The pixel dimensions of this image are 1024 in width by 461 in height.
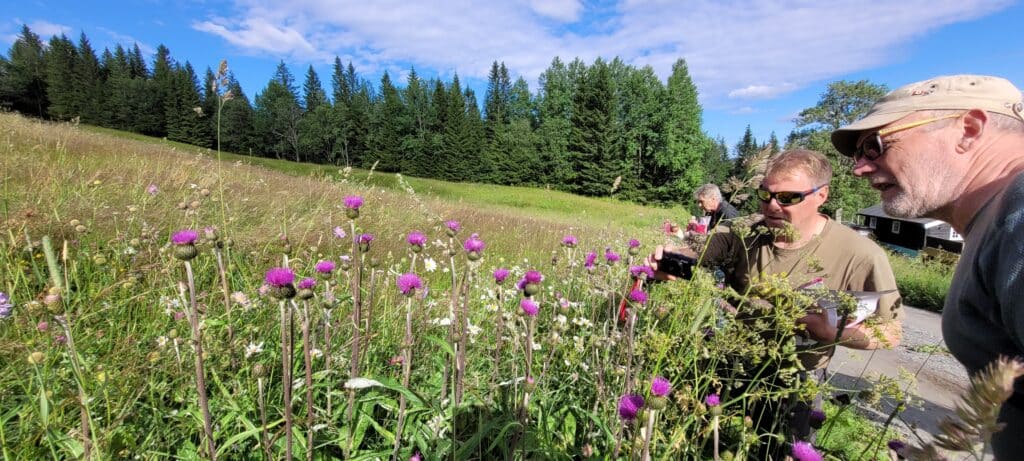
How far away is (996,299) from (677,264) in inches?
60.4

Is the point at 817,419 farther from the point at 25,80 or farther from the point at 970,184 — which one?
the point at 25,80

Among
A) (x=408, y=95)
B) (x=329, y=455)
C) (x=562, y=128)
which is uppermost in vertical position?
(x=408, y=95)

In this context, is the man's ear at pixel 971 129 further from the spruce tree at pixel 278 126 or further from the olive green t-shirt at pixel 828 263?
the spruce tree at pixel 278 126

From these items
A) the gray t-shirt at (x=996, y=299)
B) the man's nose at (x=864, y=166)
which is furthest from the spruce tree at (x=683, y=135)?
the gray t-shirt at (x=996, y=299)

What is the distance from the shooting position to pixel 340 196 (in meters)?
6.68

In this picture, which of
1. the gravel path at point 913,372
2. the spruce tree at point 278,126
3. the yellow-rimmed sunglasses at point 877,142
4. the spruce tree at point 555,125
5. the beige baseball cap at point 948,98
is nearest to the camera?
the beige baseball cap at point 948,98

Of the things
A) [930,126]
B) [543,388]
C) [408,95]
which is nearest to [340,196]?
[543,388]

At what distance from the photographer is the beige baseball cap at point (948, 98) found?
1.38 metres

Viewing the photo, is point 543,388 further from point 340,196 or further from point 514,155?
point 514,155

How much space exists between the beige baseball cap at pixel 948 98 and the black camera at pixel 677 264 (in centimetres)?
108

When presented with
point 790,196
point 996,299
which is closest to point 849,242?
point 790,196

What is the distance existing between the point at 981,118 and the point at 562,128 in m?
51.7

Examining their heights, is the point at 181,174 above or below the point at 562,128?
below

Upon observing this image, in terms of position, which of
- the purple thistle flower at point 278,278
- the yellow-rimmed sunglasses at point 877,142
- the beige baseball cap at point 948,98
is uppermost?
the beige baseball cap at point 948,98
